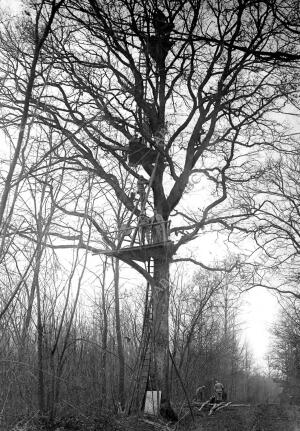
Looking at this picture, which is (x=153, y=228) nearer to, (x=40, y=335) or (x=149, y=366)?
(x=149, y=366)

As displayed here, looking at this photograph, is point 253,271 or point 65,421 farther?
point 253,271

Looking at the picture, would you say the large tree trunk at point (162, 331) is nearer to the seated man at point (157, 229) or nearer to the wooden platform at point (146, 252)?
the wooden platform at point (146, 252)

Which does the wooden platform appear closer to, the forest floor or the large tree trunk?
the large tree trunk

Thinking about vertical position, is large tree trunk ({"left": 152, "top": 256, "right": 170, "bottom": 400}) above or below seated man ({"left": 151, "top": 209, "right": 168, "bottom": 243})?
below

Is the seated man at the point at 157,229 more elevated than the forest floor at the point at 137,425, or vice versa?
the seated man at the point at 157,229

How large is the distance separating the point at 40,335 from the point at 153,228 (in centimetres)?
695

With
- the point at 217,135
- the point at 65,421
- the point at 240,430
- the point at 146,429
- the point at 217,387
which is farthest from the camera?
the point at 217,387

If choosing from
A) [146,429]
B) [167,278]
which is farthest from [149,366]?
[146,429]

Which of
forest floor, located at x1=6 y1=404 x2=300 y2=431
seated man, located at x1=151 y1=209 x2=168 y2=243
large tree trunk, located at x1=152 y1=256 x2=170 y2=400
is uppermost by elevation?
seated man, located at x1=151 y1=209 x2=168 y2=243

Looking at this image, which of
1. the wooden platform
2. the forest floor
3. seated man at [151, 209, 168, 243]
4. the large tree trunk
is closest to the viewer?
the forest floor

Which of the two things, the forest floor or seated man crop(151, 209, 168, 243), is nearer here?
the forest floor

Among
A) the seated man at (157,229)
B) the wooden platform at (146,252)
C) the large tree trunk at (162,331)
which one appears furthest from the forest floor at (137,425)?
the seated man at (157,229)

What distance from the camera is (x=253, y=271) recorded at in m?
14.3

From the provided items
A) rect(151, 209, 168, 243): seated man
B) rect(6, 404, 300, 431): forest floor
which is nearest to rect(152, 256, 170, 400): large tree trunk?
rect(151, 209, 168, 243): seated man
